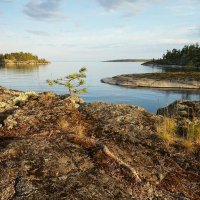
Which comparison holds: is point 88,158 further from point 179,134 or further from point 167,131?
point 179,134

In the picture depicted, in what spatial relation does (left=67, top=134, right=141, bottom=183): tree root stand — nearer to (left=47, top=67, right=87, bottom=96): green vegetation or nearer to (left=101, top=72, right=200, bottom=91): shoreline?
(left=47, top=67, right=87, bottom=96): green vegetation

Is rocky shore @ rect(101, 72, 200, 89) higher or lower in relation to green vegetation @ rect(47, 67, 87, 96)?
lower

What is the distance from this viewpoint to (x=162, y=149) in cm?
882

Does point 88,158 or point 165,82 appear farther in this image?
point 165,82

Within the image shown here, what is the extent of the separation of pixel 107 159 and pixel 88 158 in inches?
17.6

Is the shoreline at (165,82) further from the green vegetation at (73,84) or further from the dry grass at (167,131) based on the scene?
the dry grass at (167,131)

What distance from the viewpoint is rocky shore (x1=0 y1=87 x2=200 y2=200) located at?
6.30 meters

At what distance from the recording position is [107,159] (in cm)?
751

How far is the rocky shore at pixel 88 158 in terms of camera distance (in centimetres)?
630

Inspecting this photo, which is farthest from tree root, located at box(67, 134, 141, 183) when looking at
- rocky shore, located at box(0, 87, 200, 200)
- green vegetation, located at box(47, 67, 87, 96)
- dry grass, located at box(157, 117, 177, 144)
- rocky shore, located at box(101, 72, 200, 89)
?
rocky shore, located at box(101, 72, 200, 89)

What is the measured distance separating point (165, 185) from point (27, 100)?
23.7 feet

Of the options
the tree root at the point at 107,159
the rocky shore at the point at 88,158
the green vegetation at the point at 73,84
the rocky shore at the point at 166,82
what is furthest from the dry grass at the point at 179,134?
the rocky shore at the point at 166,82

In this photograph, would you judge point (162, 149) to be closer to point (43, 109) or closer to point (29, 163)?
point (29, 163)

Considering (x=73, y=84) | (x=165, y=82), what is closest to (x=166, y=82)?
(x=165, y=82)
